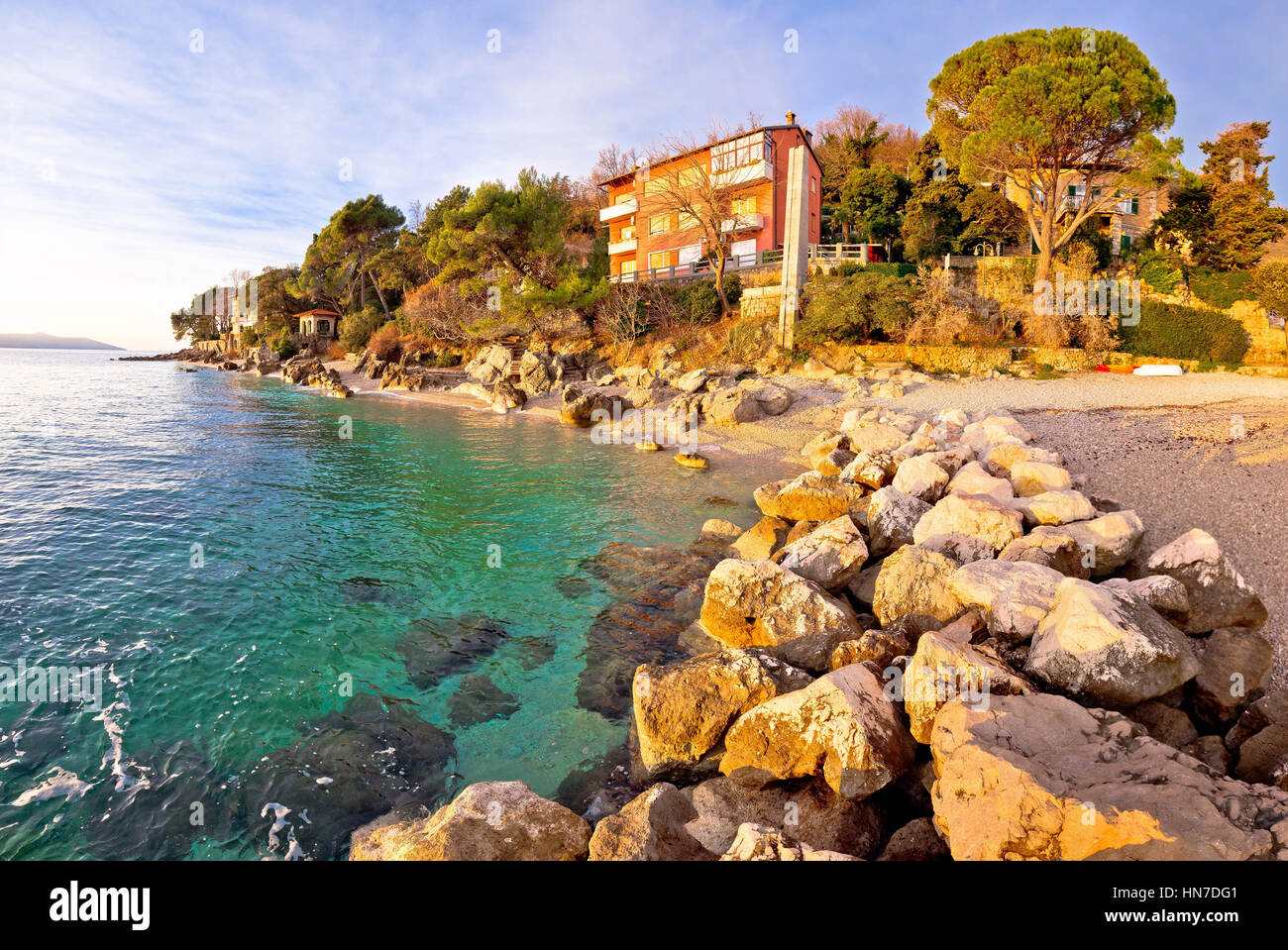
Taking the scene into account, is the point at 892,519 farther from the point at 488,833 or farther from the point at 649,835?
the point at 488,833

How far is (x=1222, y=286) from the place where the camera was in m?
28.5

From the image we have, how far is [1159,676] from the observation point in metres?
5.41

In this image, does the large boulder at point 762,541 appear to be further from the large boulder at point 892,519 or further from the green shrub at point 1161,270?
the green shrub at point 1161,270

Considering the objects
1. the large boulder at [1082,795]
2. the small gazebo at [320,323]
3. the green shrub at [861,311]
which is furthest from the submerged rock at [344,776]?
the small gazebo at [320,323]

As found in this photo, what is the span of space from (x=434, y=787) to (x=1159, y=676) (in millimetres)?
6965

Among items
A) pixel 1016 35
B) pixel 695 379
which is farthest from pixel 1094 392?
pixel 1016 35

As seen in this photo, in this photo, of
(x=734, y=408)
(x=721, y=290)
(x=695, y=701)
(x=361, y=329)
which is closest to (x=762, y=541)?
(x=695, y=701)

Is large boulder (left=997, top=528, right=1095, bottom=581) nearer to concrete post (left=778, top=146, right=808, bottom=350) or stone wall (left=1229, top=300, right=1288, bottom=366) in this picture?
concrete post (left=778, top=146, right=808, bottom=350)

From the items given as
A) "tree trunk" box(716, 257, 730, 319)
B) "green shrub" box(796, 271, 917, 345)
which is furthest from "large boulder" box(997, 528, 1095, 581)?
"tree trunk" box(716, 257, 730, 319)

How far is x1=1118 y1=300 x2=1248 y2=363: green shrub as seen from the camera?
89.6 feet

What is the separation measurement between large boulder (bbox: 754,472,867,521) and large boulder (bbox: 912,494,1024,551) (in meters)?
2.91

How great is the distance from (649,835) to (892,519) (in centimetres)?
739

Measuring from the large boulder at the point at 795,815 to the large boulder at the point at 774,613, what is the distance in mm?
2097
